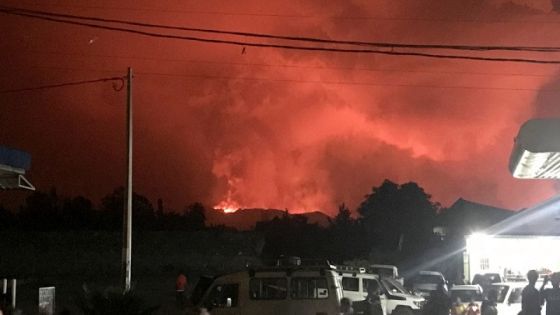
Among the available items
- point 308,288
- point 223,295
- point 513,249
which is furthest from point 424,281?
point 223,295

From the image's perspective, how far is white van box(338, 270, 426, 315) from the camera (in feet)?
63.5

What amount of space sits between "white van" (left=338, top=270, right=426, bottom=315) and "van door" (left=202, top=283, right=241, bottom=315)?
3.31 m

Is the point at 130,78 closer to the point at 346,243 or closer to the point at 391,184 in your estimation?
the point at 346,243

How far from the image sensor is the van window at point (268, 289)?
16.0 m

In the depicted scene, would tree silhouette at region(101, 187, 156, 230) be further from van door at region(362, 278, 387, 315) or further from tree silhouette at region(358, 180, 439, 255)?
van door at region(362, 278, 387, 315)

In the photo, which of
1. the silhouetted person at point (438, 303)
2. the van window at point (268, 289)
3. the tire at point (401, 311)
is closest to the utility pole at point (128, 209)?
the van window at point (268, 289)

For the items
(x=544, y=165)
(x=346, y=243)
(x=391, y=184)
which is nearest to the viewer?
(x=544, y=165)

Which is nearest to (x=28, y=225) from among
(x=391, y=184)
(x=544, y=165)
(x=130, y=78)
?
(x=391, y=184)

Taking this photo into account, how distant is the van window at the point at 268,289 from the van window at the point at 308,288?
0.60 feet

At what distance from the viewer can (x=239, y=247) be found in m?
47.3

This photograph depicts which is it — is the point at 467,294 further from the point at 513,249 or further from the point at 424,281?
the point at 513,249

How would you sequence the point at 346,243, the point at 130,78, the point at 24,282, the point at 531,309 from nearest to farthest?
the point at 531,309
the point at 130,78
the point at 24,282
the point at 346,243

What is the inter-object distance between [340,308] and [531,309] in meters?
4.33

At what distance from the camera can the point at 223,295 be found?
16172 mm
